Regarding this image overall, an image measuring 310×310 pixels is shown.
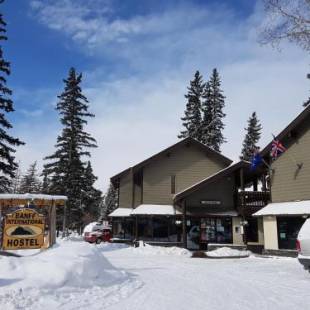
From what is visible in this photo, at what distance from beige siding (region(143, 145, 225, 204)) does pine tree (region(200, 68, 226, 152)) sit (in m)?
13.5

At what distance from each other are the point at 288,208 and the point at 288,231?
4.88ft

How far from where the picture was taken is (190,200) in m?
30.2

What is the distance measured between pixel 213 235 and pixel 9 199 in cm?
1883

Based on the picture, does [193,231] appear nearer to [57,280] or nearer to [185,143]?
[185,143]

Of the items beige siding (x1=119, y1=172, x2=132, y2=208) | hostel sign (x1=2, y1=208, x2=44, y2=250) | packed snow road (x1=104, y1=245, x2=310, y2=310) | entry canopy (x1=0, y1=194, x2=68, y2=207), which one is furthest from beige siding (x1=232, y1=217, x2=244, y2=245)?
hostel sign (x1=2, y1=208, x2=44, y2=250)

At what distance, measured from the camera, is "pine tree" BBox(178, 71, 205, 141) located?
4867cm

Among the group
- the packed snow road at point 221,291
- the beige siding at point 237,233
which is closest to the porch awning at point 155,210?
the beige siding at point 237,233

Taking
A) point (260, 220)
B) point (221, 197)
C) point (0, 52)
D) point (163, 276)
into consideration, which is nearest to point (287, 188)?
point (260, 220)

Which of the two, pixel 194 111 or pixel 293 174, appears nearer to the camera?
pixel 293 174

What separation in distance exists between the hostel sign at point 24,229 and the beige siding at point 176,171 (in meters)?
18.5

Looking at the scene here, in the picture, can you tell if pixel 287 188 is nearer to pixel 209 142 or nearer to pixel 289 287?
pixel 289 287

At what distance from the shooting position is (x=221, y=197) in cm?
3061

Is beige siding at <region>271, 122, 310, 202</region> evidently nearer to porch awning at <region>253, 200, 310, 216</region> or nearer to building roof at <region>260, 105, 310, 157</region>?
porch awning at <region>253, 200, 310, 216</region>

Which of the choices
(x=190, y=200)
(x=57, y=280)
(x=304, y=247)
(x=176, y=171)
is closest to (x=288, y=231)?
(x=190, y=200)
